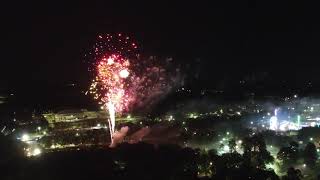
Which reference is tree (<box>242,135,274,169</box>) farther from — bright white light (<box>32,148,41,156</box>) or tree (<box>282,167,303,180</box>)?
bright white light (<box>32,148,41,156</box>)

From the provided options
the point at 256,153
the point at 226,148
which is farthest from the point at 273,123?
the point at 256,153

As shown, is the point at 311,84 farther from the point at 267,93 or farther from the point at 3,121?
the point at 3,121

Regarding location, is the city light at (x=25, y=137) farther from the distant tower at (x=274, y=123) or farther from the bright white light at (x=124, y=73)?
the distant tower at (x=274, y=123)

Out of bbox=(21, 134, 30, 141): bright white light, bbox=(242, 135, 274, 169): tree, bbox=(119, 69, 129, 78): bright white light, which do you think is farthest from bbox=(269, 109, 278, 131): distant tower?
bbox=(21, 134, 30, 141): bright white light

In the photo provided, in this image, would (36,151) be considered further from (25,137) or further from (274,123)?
(274,123)

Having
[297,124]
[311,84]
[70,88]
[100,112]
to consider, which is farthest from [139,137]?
[311,84]

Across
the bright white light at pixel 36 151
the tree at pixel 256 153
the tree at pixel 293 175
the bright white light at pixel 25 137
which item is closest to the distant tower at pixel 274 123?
the tree at pixel 256 153

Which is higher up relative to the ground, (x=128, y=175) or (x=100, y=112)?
(x=100, y=112)

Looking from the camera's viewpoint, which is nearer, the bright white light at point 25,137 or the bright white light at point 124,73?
the bright white light at point 25,137
